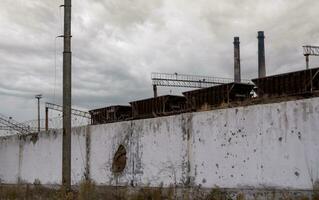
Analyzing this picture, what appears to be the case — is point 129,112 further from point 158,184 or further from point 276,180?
point 276,180

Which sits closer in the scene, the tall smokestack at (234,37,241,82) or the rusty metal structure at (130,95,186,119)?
the rusty metal structure at (130,95,186,119)

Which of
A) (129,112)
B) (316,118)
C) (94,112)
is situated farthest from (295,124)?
(94,112)

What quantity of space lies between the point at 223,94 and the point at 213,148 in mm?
3391

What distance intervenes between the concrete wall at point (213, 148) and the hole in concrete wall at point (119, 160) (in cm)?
20

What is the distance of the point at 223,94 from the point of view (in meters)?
14.9

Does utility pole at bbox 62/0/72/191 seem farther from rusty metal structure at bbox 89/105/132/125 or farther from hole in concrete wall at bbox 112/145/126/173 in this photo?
rusty metal structure at bbox 89/105/132/125

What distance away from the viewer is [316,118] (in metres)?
9.50

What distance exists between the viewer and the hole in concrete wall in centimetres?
1516

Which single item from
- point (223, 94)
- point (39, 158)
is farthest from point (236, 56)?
point (223, 94)

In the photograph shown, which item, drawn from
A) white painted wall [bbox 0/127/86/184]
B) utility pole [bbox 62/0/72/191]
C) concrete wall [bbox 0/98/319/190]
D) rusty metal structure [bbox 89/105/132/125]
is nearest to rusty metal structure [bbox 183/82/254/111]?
concrete wall [bbox 0/98/319/190]

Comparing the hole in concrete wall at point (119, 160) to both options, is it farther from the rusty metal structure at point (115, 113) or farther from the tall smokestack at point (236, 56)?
the tall smokestack at point (236, 56)

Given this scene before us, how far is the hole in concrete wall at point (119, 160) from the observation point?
49.7ft

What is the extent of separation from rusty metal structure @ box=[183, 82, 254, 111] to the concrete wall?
1.91 meters

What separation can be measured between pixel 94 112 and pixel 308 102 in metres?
14.6
